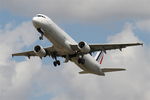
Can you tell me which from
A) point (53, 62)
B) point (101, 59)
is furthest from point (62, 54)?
point (101, 59)

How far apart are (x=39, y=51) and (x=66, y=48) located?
5.23m

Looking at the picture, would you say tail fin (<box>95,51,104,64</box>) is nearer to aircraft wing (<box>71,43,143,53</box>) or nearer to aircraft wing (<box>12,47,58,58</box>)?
aircraft wing (<box>12,47,58,58</box>)

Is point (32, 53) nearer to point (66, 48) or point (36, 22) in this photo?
point (66, 48)

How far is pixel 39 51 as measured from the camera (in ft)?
254

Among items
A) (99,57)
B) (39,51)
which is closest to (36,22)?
(39,51)

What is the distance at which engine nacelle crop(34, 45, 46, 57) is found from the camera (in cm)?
7731

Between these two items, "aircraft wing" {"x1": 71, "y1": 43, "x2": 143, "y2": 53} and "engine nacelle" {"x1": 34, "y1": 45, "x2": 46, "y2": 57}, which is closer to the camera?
"aircraft wing" {"x1": 71, "y1": 43, "x2": 143, "y2": 53}

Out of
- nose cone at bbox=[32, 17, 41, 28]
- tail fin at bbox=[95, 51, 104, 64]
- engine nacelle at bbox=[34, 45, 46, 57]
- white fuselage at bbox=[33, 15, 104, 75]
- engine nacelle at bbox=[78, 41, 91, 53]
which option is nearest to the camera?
nose cone at bbox=[32, 17, 41, 28]

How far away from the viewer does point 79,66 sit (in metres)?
81.1

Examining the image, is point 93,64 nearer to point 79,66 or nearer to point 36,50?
point 79,66

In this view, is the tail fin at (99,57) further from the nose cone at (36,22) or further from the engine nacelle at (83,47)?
the nose cone at (36,22)

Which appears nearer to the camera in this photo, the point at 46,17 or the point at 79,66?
the point at 46,17

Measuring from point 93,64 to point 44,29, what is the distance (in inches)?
Answer: 555

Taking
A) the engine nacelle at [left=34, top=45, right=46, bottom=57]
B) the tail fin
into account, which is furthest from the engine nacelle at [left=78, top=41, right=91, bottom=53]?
the tail fin
